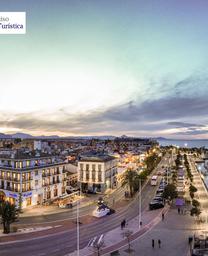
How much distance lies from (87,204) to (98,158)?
1879cm

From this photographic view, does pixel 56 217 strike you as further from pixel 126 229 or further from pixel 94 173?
pixel 94 173

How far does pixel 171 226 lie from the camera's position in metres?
45.0

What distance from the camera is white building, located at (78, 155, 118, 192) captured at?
74.3m

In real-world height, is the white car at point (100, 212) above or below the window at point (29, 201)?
below

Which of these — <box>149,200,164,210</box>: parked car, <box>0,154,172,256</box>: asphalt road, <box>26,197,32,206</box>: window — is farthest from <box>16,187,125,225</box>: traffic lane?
<box>149,200,164,210</box>: parked car

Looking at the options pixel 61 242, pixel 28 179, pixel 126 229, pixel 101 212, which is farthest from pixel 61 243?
pixel 28 179

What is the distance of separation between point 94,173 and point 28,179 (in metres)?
22.4

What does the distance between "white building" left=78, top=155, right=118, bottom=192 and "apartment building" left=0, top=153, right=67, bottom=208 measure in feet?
43.2

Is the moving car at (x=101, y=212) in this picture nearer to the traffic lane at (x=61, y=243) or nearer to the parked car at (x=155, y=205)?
the traffic lane at (x=61, y=243)

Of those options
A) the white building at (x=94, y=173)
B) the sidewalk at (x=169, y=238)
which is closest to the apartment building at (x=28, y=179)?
the white building at (x=94, y=173)

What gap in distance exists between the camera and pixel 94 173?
75.2 metres

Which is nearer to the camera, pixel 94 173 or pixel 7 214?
pixel 7 214

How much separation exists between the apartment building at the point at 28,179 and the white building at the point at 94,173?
13.2m

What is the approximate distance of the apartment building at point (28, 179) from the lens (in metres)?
55.5
